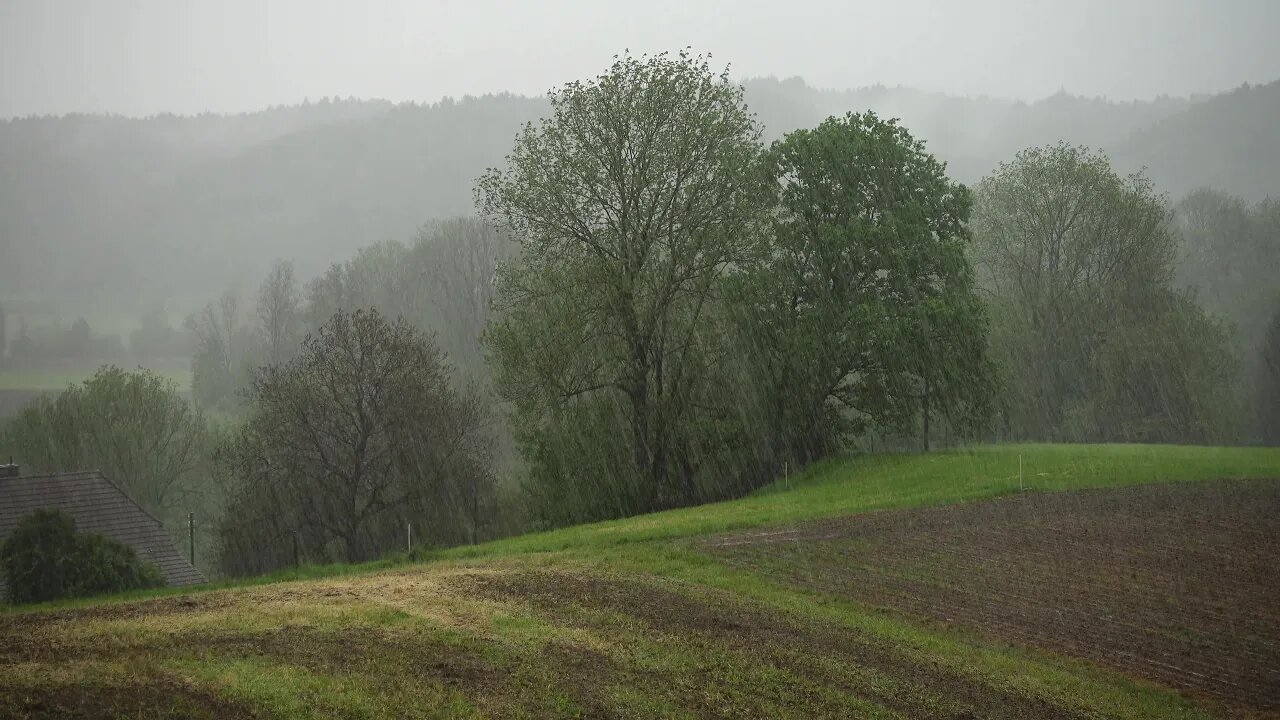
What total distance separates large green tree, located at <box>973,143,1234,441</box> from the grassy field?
37627 mm

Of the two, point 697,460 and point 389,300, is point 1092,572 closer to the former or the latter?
point 697,460


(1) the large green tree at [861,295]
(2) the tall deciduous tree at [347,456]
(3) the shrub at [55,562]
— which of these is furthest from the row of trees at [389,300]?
(3) the shrub at [55,562]

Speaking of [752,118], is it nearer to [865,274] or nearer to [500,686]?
[865,274]

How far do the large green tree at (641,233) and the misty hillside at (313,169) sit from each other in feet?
216

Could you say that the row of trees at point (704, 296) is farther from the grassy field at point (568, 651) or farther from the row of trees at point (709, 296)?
the grassy field at point (568, 651)

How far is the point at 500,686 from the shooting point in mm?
10695

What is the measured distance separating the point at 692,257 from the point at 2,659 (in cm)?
2736

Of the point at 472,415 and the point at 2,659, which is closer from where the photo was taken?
the point at 2,659

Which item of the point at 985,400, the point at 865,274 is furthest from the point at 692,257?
the point at 985,400

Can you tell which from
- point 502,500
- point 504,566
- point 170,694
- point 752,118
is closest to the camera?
point 170,694

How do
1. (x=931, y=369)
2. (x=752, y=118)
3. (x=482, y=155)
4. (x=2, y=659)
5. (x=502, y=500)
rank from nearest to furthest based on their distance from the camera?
(x=2, y=659) → (x=931, y=369) → (x=752, y=118) → (x=502, y=500) → (x=482, y=155)

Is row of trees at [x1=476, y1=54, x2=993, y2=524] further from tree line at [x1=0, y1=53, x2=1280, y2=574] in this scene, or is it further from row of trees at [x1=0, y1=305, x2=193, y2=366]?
row of trees at [x1=0, y1=305, x2=193, y2=366]

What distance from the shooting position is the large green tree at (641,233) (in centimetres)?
3497

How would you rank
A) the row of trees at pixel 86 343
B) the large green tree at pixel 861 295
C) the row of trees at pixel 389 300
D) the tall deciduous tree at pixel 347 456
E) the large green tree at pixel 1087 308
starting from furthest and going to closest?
the row of trees at pixel 86 343 < the row of trees at pixel 389 300 < the large green tree at pixel 1087 308 < the tall deciduous tree at pixel 347 456 < the large green tree at pixel 861 295
